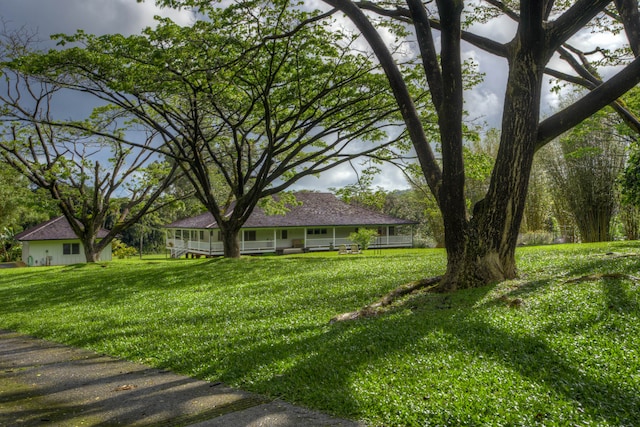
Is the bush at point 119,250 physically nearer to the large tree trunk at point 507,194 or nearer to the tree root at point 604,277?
the large tree trunk at point 507,194

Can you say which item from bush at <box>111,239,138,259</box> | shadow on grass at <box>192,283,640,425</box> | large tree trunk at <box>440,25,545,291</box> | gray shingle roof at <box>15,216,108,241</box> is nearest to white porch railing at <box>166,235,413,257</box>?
bush at <box>111,239,138,259</box>

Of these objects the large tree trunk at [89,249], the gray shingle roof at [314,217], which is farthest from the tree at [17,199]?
the gray shingle roof at [314,217]

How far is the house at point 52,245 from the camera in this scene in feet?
129

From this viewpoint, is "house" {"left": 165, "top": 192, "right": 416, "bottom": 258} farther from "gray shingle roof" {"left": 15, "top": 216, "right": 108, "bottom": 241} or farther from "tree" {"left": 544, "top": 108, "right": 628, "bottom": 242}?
"tree" {"left": 544, "top": 108, "right": 628, "bottom": 242}

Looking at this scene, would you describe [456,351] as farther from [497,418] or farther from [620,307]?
[620,307]

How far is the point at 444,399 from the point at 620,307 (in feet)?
9.82

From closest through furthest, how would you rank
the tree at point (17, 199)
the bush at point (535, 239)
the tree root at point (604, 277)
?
1. the tree root at point (604, 277)
2. the tree at point (17, 199)
3. the bush at point (535, 239)

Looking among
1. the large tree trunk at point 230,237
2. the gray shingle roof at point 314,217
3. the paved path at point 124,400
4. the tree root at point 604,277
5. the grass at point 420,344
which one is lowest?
the paved path at point 124,400

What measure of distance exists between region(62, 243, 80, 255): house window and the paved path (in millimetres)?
38848

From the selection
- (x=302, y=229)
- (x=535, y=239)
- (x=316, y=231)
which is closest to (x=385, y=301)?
(x=535, y=239)

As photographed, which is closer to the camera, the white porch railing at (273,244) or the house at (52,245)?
the white porch railing at (273,244)

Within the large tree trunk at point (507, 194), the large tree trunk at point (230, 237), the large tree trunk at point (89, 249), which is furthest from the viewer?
the large tree trunk at point (89, 249)

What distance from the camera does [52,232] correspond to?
132 ft

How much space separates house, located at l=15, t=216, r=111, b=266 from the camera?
129 feet
